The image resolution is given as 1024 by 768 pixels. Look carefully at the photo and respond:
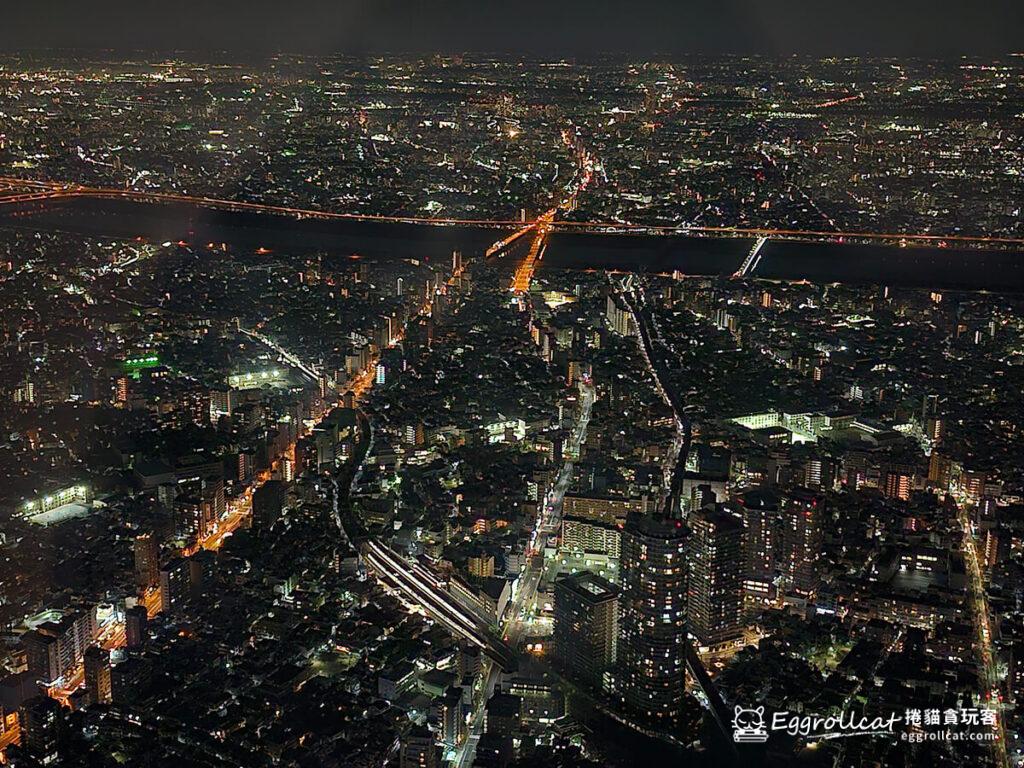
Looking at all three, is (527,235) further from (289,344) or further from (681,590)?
(681,590)

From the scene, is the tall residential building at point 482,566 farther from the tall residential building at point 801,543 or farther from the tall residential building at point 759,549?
the tall residential building at point 801,543

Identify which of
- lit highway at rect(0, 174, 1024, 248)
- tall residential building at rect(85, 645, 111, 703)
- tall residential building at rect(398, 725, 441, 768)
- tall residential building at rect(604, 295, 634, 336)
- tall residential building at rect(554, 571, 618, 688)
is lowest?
tall residential building at rect(398, 725, 441, 768)

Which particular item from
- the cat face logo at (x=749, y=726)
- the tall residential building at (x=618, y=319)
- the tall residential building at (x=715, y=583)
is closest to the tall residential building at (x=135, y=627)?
the tall residential building at (x=715, y=583)

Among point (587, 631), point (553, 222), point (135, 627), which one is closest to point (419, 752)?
point (587, 631)

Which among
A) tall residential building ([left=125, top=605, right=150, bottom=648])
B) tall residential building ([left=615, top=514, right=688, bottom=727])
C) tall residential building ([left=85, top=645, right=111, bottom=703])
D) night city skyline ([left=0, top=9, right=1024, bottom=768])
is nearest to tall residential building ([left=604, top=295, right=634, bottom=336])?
night city skyline ([left=0, top=9, right=1024, bottom=768])

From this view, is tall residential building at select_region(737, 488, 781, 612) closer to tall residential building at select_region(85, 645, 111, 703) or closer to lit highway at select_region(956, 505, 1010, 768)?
lit highway at select_region(956, 505, 1010, 768)

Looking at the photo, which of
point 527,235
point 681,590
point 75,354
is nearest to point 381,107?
point 527,235
